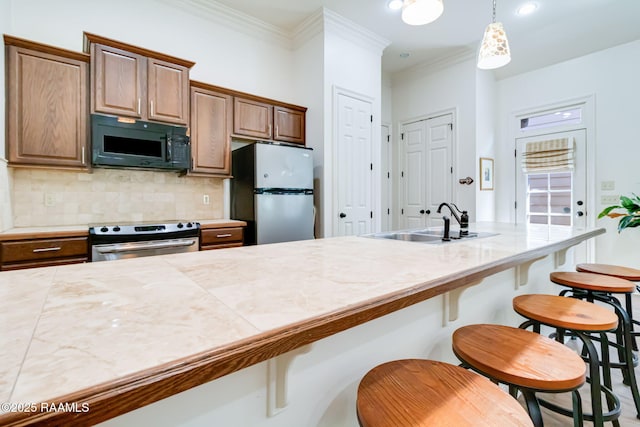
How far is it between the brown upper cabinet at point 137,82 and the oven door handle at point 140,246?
111 cm

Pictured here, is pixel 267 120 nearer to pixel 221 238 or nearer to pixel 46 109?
pixel 221 238

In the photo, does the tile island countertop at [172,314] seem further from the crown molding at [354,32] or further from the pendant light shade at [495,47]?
the crown molding at [354,32]

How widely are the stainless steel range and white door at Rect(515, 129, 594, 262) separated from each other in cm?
438

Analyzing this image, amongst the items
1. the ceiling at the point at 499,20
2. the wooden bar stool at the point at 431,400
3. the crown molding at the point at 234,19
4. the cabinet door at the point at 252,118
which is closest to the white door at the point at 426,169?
the ceiling at the point at 499,20

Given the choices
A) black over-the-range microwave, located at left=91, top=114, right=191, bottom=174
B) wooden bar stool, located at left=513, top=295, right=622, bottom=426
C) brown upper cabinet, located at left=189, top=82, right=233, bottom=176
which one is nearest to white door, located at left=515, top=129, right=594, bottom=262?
wooden bar stool, located at left=513, top=295, right=622, bottom=426

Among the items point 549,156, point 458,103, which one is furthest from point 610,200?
point 458,103

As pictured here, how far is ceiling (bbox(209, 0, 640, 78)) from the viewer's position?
3293mm

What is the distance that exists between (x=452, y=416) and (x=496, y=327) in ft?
2.06

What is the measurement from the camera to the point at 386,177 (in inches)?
209

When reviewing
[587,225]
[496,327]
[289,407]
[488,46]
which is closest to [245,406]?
[289,407]

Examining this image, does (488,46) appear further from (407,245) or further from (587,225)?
(587,225)

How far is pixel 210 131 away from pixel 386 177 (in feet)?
10.4

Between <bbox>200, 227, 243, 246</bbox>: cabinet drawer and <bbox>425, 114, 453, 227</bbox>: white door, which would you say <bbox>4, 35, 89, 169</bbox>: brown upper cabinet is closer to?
<bbox>200, 227, 243, 246</bbox>: cabinet drawer

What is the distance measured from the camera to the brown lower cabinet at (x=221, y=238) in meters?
2.79
